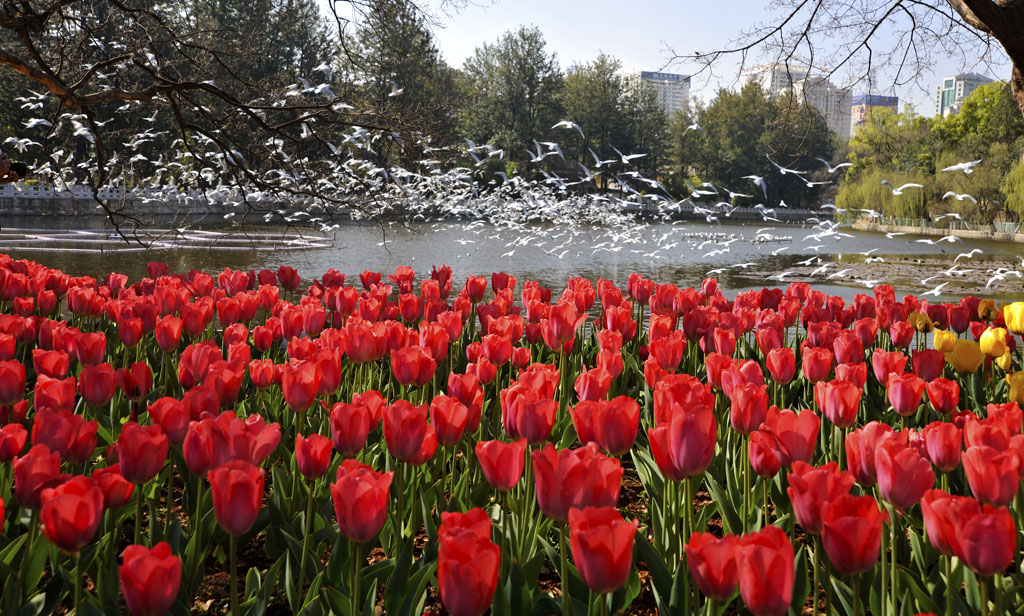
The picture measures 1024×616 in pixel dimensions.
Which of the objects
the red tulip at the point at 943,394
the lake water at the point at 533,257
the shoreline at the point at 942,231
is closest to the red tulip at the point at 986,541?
the red tulip at the point at 943,394

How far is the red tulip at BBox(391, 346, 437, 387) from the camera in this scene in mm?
2459

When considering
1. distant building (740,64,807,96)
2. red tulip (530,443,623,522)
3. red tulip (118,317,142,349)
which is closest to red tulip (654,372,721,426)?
red tulip (530,443,623,522)

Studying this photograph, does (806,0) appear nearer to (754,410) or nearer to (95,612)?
(754,410)

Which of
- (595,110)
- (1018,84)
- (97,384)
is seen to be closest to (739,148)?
(595,110)

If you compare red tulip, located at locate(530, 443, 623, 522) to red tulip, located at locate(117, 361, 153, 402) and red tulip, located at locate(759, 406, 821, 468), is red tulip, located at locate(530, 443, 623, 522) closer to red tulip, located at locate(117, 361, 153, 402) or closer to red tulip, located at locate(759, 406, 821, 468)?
red tulip, located at locate(759, 406, 821, 468)

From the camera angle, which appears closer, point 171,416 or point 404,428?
point 404,428

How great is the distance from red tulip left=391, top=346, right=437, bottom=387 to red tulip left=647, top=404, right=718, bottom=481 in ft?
3.38

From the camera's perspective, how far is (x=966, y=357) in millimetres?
2955

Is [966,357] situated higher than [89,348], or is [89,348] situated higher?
[89,348]

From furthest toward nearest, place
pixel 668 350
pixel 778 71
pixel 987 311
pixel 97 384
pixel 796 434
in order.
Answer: pixel 778 71
pixel 987 311
pixel 668 350
pixel 97 384
pixel 796 434

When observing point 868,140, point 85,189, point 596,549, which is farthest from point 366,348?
point 868,140

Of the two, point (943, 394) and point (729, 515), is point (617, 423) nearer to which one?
point (729, 515)

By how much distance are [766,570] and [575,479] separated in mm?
351

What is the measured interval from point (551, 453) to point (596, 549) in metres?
0.26
